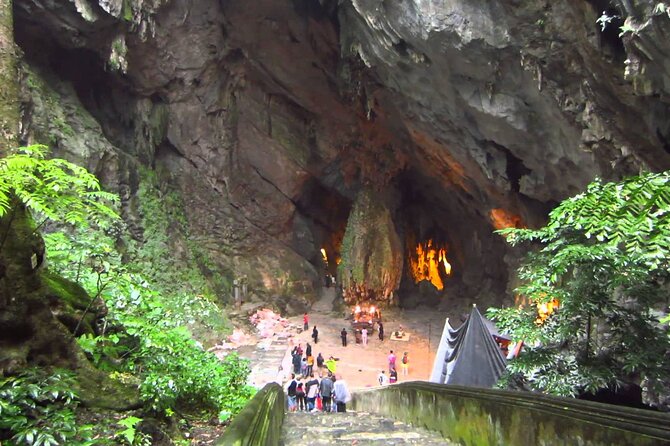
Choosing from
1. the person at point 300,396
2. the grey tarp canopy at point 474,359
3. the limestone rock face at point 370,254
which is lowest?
the person at point 300,396

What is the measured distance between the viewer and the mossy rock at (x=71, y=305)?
11.4ft

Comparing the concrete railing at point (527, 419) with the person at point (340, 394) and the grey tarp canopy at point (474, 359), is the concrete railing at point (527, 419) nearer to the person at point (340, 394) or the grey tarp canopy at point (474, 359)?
the grey tarp canopy at point (474, 359)

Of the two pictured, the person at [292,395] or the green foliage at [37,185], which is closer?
the green foliage at [37,185]

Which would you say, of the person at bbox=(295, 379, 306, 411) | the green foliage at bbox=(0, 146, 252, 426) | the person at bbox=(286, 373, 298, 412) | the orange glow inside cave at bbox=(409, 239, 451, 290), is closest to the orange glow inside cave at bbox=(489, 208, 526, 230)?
the orange glow inside cave at bbox=(409, 239, 451, 290)

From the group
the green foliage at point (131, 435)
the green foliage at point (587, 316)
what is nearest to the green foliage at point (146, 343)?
the green foliage at point (131, 435)

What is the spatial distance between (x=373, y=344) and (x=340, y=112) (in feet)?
38.1

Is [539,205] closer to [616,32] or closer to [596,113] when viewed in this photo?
[596,113]

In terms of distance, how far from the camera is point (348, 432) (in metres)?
4.93

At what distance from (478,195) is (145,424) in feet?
58.7

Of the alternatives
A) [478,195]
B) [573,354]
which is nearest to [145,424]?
[573,354]

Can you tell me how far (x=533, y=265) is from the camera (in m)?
5.66

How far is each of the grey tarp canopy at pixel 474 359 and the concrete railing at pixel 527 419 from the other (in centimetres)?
313

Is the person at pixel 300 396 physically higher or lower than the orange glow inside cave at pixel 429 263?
lower

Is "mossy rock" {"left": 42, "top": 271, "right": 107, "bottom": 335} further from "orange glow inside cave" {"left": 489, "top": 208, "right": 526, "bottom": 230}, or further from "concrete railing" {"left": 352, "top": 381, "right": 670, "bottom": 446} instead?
"orange glow inside cave" {"left": 489, "top": 208, "right": 526, "bottom": 230}
